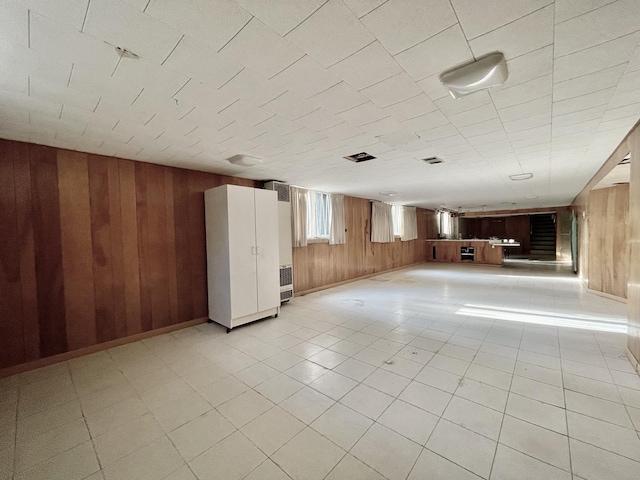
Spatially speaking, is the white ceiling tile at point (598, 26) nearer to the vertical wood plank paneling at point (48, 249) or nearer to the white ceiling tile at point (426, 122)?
the white ceiling tile at point (426, 122)

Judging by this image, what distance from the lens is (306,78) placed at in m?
1.74

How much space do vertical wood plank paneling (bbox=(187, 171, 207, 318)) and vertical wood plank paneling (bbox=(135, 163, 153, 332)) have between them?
23.6 inches

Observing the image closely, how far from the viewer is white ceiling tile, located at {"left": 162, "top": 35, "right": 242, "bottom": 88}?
144 cm

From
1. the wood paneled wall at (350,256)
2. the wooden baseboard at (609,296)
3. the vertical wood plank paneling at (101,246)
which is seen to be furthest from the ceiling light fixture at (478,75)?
the wooden baseboard at (609,296)

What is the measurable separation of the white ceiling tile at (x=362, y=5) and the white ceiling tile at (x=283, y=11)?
0.45 feet

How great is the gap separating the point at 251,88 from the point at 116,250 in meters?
2.93

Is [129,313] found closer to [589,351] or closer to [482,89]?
[482,89]

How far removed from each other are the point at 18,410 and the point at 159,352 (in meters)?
1.13

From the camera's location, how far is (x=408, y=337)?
3.33 meters

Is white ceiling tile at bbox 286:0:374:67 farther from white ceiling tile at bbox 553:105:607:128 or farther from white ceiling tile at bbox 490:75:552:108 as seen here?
white ceiling tile at bbox 553:105:607:128

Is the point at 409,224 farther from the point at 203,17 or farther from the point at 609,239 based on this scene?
the point at 203,17

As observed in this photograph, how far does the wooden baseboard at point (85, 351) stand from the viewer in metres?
2.66

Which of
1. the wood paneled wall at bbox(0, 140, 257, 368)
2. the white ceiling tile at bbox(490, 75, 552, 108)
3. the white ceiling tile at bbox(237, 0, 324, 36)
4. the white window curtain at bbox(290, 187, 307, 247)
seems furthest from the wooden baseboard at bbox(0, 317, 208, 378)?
the white ceiling tile at bbox(490, 75, 552, 108)

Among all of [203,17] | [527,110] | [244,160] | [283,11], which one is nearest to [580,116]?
[527,110]
